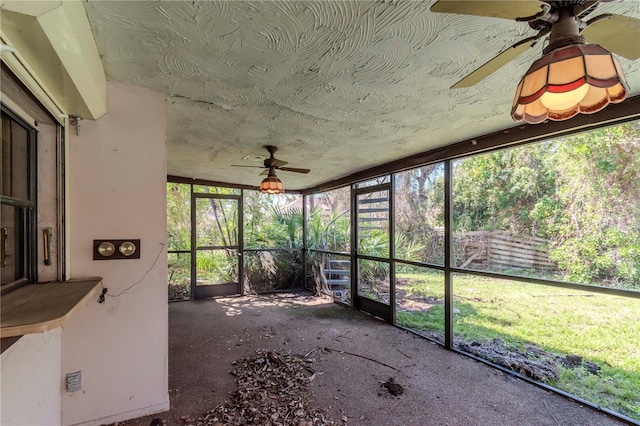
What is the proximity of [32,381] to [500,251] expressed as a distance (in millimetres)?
4187

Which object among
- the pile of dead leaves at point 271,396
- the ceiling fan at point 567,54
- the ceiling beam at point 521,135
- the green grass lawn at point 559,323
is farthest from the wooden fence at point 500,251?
the ceiling fan at point 567,54

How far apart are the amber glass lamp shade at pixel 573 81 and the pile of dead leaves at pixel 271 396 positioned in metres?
2.21

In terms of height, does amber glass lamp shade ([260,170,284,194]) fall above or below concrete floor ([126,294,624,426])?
above

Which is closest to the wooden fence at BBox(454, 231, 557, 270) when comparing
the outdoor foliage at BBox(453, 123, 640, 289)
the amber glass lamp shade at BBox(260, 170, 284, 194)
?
the outdoor foliage at BBox(453, 123, 640, 289)

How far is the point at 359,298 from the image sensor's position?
5023 mm

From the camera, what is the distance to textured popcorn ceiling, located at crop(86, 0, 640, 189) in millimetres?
1299

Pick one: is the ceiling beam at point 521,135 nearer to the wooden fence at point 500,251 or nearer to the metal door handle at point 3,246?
the wooden fence at point 500,251

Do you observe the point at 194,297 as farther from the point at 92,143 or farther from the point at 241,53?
the point at 241,53

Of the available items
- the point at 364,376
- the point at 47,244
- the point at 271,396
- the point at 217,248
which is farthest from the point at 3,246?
the point at 217,248

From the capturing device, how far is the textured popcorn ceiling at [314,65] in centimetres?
130

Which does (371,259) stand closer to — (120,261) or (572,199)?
(572,199)

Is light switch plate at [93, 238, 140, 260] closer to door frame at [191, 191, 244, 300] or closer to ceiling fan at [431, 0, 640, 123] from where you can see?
ceiling fan at [431, 0, 640, 123]

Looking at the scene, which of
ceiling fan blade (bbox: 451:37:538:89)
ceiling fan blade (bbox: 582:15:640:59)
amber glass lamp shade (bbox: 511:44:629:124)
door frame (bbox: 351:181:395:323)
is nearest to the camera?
amber glass lamp shade (bbox: 511:44:629:124)

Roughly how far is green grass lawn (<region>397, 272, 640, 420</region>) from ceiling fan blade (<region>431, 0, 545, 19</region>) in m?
2.99
